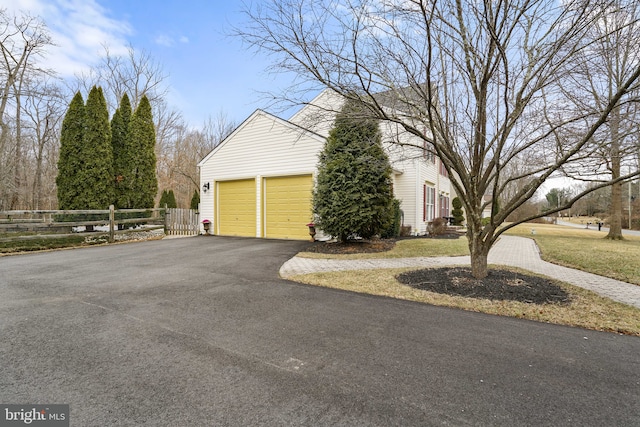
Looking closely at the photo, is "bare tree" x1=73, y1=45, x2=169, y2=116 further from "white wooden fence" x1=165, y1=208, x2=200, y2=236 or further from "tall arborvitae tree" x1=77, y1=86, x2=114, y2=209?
"white wooden fence" x1=165, y1=208, x2=200, y2=236

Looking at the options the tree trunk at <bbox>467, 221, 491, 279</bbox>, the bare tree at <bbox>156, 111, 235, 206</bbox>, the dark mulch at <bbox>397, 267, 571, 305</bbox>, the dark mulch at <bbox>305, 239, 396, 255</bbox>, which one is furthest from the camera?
the bare tree at <bbox>156, 111, 235, 206</bbox>

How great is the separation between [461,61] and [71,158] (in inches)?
543

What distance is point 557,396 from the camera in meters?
2.14

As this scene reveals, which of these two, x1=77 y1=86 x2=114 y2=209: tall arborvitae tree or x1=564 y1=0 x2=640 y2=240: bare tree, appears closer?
x1=564 y1=0 x2=640 y2=240: bare tree

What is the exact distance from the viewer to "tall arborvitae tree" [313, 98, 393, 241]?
908cm

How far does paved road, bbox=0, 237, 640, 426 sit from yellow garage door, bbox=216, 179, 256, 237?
28.0 ft

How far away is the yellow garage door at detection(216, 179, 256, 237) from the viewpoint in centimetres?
1307

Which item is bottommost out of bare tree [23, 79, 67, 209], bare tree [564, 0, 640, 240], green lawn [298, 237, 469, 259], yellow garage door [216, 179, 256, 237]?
green lawn [298, 237, 469, 259]

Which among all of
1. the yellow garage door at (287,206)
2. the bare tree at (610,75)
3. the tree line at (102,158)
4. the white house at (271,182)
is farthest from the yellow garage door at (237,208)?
the bare tree at (610,75)

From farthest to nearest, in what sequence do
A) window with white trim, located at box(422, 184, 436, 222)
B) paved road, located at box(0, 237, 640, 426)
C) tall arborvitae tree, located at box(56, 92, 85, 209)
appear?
window with white trim, located at box(422, 184, 436, 222) → tall arborvitae tree, located at box(56, 92, 85, 209) → paved road, located at box(0, 237, 640, 426)

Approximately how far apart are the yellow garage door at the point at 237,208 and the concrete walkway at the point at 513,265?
579cm

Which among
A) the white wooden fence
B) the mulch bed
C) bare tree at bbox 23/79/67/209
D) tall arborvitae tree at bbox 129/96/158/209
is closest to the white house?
the white wooden fence

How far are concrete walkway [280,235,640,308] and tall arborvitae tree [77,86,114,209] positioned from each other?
30.8 feet

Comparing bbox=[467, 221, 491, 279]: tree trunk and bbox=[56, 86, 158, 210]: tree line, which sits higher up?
bbox=[56, 86, 158, 210]: tree line
